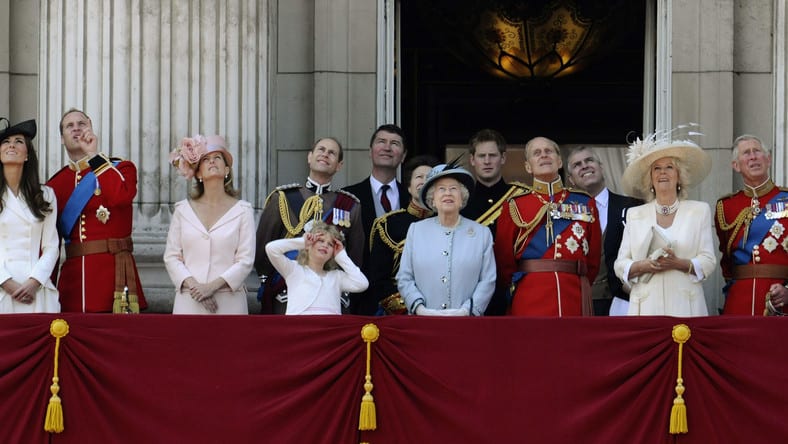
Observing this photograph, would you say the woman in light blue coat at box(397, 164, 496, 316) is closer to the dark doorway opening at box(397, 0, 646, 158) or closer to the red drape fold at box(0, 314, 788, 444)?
the red drape fold at box(0, 314, 788, 444)

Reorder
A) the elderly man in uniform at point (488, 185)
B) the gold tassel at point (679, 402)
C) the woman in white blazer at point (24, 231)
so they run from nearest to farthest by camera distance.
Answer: the gold tassel at point (679, 402)
the woman in white blazer at point (24, 231)
the elderly man in uniform at point (488, 185)

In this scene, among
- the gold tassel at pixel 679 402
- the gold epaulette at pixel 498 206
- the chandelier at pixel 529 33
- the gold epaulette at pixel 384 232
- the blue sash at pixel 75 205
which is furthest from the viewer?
the chandelier at pixel 529 33

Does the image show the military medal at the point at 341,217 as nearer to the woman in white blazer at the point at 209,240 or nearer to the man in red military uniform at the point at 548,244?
the woman in white blazer at the point at 209,240

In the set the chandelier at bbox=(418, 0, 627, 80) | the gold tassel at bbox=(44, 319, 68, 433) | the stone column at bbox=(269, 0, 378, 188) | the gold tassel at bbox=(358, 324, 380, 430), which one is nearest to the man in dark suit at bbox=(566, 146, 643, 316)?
the stone column at bbox=(269, 0, 378, 188)

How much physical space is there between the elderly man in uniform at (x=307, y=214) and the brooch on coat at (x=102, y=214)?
3.04 feet

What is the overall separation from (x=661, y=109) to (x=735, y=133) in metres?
0.53

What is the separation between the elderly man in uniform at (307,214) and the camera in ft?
33.9

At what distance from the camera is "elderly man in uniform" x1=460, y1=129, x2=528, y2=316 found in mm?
10539

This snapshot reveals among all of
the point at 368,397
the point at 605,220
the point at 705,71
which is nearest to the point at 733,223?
the point at 605,220

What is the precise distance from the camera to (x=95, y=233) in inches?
398

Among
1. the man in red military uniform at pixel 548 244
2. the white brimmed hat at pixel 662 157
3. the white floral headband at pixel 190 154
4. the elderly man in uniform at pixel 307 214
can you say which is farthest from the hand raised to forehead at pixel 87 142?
the white brimmed hat at pixel 662 157

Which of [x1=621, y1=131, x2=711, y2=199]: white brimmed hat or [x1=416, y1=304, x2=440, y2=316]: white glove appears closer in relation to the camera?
[x1=416, y1=304, x2=440, y2=316]: white glove

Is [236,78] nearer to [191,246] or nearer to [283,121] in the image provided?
[283,121]

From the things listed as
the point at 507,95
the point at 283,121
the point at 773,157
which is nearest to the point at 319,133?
the point at 283,121
